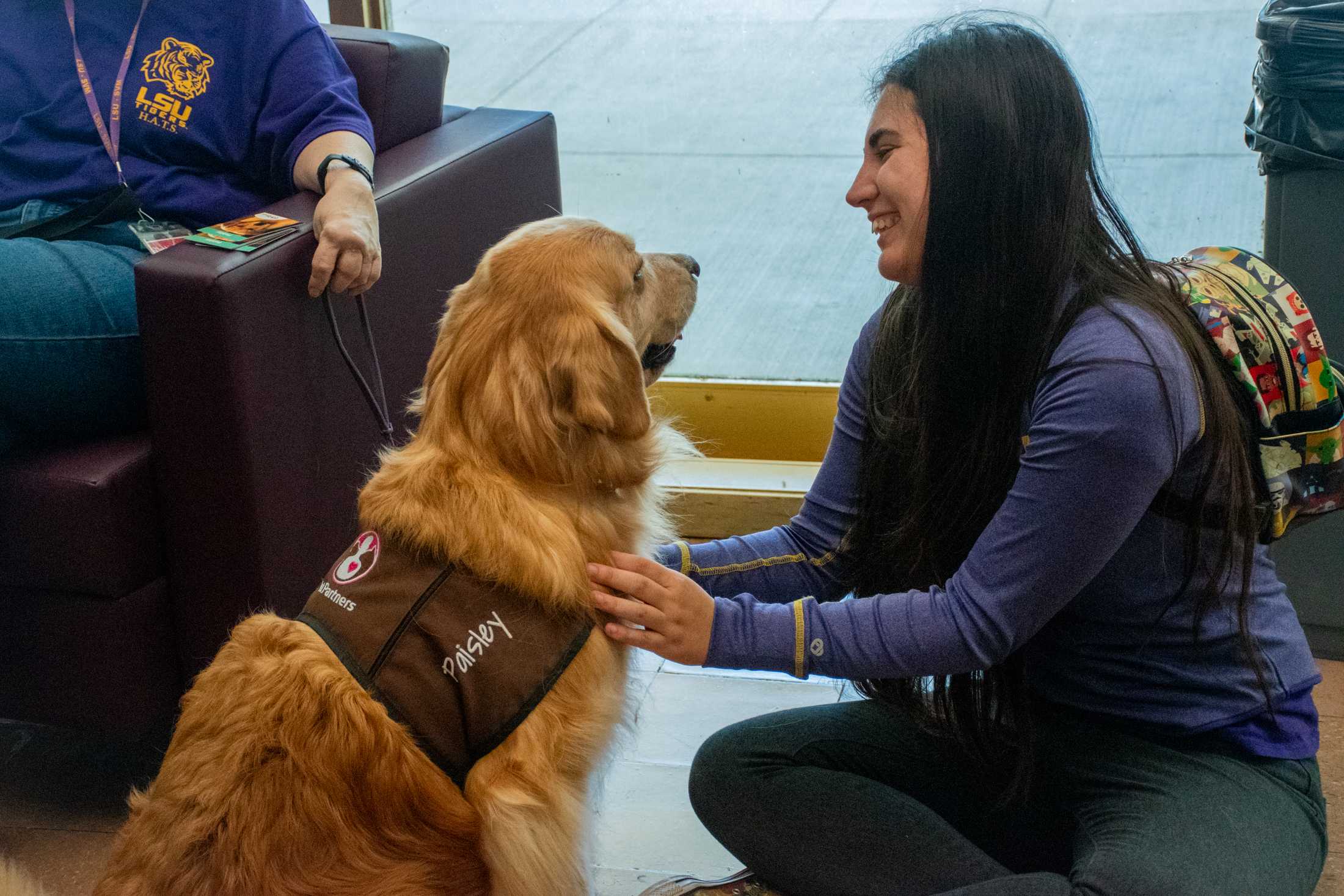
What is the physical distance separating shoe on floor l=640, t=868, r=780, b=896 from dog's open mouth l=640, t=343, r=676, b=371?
2.34ft

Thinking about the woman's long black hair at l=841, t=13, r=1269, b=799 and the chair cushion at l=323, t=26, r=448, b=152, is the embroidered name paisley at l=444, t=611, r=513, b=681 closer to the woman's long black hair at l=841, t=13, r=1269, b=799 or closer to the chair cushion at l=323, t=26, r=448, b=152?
the woman's long black hair at l=841, t=13, r=1269, b=799

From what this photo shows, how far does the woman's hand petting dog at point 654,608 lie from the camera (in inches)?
49.9

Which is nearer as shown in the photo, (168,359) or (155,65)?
(168,359)

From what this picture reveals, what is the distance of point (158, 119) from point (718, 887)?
151 centimetres

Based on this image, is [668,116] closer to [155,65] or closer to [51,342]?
[155,65]

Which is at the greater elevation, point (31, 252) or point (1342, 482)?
point (31, 252)

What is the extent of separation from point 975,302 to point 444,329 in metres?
0.60

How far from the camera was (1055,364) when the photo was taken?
49.1 inches

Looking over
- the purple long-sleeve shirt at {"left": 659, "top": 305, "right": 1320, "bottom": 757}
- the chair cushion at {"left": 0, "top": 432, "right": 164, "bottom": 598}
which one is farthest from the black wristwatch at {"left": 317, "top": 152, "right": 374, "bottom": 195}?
the purple long-sleeve shirt at {"left": 659, "top": 305, "right": 1320, "bottom": 757}

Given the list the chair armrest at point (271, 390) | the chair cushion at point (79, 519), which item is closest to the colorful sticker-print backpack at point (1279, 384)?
the chair armrest at point (271, 390)

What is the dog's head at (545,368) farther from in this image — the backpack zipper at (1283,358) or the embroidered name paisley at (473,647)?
the backpack zipper at (1283,358)

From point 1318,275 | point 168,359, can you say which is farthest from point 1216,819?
point 168,359

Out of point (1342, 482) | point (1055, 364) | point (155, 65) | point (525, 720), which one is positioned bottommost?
point (525, 720)

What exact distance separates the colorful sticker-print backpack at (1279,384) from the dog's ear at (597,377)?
2.04 ft
